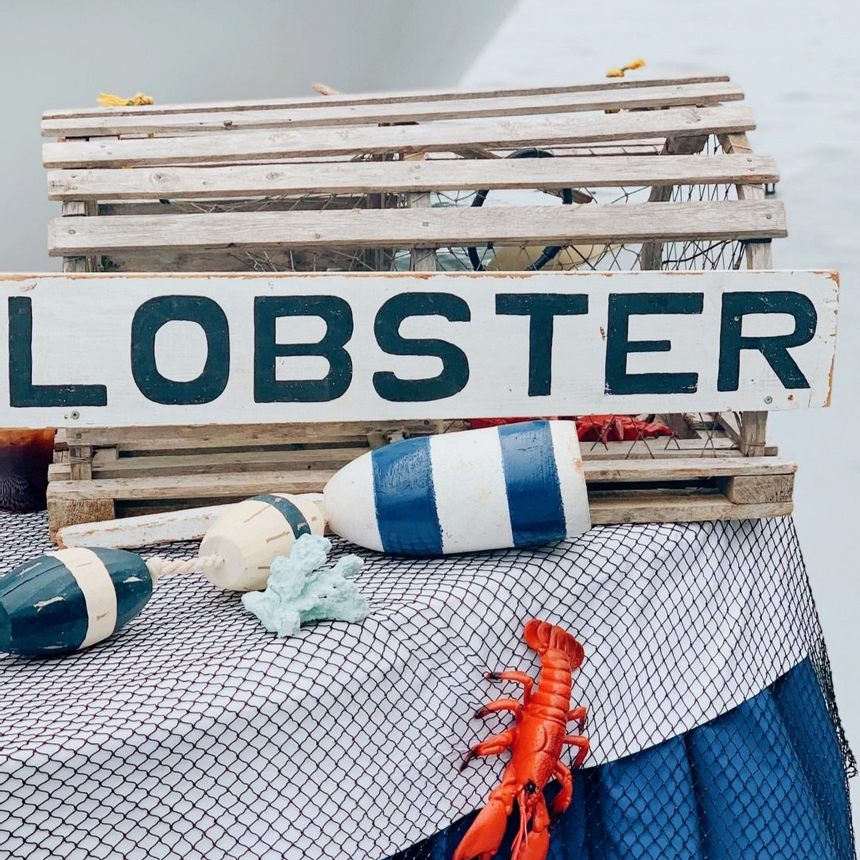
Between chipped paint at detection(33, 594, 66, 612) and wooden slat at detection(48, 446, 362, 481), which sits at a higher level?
wooden slat at detection(48, 446, 362, 481)

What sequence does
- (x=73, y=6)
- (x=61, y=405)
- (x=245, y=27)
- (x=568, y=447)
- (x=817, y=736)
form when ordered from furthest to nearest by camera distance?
1. (x=245, y=27)
2. (x=73, y=6)
3. (x=817, y=736)
4. (x=61, y=405)
5. (x=568, y=447)

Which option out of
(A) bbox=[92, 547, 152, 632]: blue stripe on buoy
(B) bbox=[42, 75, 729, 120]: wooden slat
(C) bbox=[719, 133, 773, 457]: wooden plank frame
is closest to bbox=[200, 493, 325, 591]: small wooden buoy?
(A) bbox=[92, 547, 152, 632]: blue stripe on buoy

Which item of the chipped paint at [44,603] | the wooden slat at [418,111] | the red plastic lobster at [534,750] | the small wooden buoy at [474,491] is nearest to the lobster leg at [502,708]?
the red plastic lobster at [534,750]

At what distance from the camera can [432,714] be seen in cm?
159

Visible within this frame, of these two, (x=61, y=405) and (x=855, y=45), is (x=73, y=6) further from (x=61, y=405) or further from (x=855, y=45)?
(x=855, y=45)

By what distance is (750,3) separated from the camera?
3.63m

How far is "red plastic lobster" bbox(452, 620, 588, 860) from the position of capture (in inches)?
60.7

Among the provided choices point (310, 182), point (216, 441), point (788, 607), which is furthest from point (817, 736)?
point (310, 182)

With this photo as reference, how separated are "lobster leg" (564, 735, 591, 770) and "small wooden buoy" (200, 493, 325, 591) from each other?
537 mm

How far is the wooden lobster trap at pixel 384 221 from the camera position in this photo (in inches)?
74.1

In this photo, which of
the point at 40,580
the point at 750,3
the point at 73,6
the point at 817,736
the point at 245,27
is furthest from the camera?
the point at 750,3

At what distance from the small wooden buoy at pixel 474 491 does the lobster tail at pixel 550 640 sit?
14 cm

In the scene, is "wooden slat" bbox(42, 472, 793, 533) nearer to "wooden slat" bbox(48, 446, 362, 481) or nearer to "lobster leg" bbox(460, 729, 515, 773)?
"wooden slat" bbox(48, 446, 362, 481)

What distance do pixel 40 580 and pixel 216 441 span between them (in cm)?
57
